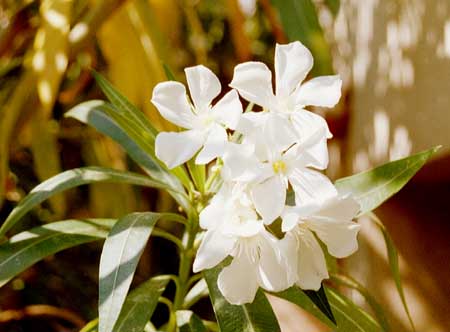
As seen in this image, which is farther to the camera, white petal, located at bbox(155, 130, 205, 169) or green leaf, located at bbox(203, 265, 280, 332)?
green leaf, located at bbox(203, 265, 280, 332)

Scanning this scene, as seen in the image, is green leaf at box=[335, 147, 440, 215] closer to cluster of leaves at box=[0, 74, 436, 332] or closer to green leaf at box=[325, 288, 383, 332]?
cluster of leaves at box=[0, 74, 436, 332]

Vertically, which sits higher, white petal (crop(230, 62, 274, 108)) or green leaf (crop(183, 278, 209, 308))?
white petal (crop(230, 62, 274, 108))

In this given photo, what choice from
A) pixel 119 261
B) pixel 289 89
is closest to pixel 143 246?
pixel 119 261

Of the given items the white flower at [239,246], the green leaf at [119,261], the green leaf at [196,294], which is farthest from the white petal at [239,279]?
the green leaf at [196,294]

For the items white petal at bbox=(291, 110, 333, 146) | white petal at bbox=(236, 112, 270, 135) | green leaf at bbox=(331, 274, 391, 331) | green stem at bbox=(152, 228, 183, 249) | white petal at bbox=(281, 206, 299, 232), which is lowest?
green leaf at bbox=(331, 274, 391, 331)

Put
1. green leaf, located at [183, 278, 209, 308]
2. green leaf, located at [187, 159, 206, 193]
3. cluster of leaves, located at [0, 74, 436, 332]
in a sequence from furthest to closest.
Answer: green leaf, located at [183, 278, 209, 308], green leaf, located at [187, 159, 206, 193], cluster of leaves, located at [0, 74, 436, 332]

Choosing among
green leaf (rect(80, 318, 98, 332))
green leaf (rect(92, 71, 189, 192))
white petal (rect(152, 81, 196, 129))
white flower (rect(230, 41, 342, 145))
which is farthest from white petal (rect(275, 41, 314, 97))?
green leaf (rect(80, 318, 98, 332))

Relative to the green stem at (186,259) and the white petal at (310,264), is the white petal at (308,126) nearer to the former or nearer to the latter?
the white petal at (310,264)

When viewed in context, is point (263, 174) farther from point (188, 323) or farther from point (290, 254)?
point (188, 323)

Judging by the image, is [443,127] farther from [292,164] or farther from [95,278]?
[95,278]

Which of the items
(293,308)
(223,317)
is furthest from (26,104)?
(293,308)
